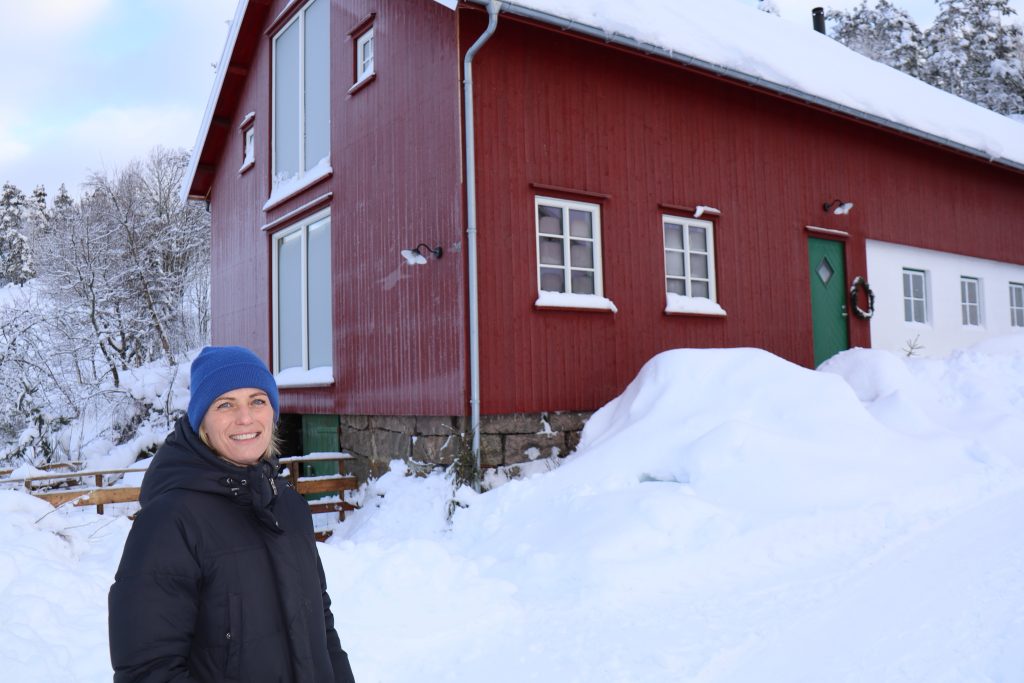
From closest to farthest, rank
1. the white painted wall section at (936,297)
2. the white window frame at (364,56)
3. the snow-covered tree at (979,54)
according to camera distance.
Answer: the white window frame at (364,56)
the white painted wall section at (936,297)
the snow-covered tree at (979,54)

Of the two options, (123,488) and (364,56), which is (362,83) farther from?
(123,488)

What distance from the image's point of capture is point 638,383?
7.80 meters

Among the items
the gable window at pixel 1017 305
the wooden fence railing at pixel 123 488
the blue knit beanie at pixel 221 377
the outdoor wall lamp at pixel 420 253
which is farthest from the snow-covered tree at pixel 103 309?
the gable window at pixel 1017 305

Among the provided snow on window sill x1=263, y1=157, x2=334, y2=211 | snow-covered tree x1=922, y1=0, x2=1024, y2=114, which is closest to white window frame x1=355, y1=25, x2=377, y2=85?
snow on window sill x1=263, y1=157, x2=334, y2=211

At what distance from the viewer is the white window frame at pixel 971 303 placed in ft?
45.7

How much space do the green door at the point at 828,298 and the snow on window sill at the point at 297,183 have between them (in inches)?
255

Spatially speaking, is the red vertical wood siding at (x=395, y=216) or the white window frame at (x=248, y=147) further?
the white window frame at (x=248, y=147)

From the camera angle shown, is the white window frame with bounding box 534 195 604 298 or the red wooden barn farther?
the white window frame with bounding box 534 195 604 298

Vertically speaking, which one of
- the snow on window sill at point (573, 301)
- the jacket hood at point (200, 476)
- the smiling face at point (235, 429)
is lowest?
the jacket hood at point (200, 476)

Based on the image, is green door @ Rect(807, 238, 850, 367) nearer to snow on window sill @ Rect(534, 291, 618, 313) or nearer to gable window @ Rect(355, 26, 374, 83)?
snow on window sill @ Rect(534, 291, 618, 313)

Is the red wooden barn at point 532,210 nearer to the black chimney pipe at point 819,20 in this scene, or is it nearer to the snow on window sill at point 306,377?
the snow on window sill at point 306,377

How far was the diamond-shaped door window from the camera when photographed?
36.5 feet

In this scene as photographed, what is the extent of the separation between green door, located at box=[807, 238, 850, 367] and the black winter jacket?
10.0 m

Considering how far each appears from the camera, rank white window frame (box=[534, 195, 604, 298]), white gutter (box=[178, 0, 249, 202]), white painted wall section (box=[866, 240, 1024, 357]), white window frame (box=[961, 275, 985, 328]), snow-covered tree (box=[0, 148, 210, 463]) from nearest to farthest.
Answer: white window frame (box=[534, 195, 604, 298]) → white gutter (box=[178, 0, 249, 202]) → white painted wall section (box=[866, 240, 1024, 357]) → white window frame (box=[961, 275, 985, 328]) → snow-covered tree (box=[0, 148, 210, 463])
